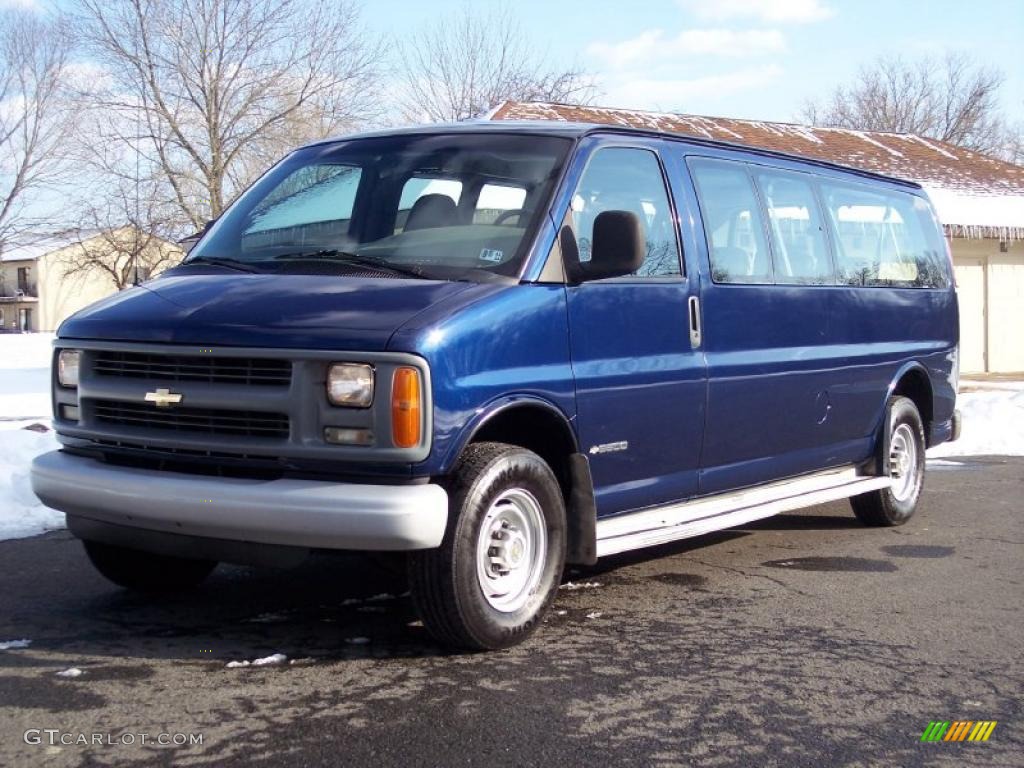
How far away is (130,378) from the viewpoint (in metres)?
4.85

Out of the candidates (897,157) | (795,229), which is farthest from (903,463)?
(897,157)

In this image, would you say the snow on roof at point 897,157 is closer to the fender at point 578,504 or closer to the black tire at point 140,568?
the black tire at point 140,568

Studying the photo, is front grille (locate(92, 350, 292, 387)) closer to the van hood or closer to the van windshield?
the van hood

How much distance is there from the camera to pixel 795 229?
704 cm

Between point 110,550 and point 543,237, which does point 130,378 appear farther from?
point 543,237

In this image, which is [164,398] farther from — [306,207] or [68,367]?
[306,207]

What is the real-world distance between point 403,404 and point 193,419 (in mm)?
894

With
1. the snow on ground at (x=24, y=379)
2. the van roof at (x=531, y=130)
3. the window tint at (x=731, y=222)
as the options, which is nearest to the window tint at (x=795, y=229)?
the window tint at (x=731, y=222)

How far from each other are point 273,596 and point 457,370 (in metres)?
1.83

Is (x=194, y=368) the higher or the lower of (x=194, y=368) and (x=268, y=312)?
the lower

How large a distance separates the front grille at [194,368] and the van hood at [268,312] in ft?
0.23

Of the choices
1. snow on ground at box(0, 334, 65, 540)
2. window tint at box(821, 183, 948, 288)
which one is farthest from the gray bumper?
window tint at box(821, 183, 948, 288)

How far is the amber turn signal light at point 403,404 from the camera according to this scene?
4332mm

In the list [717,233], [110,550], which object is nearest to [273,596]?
[110,550]
